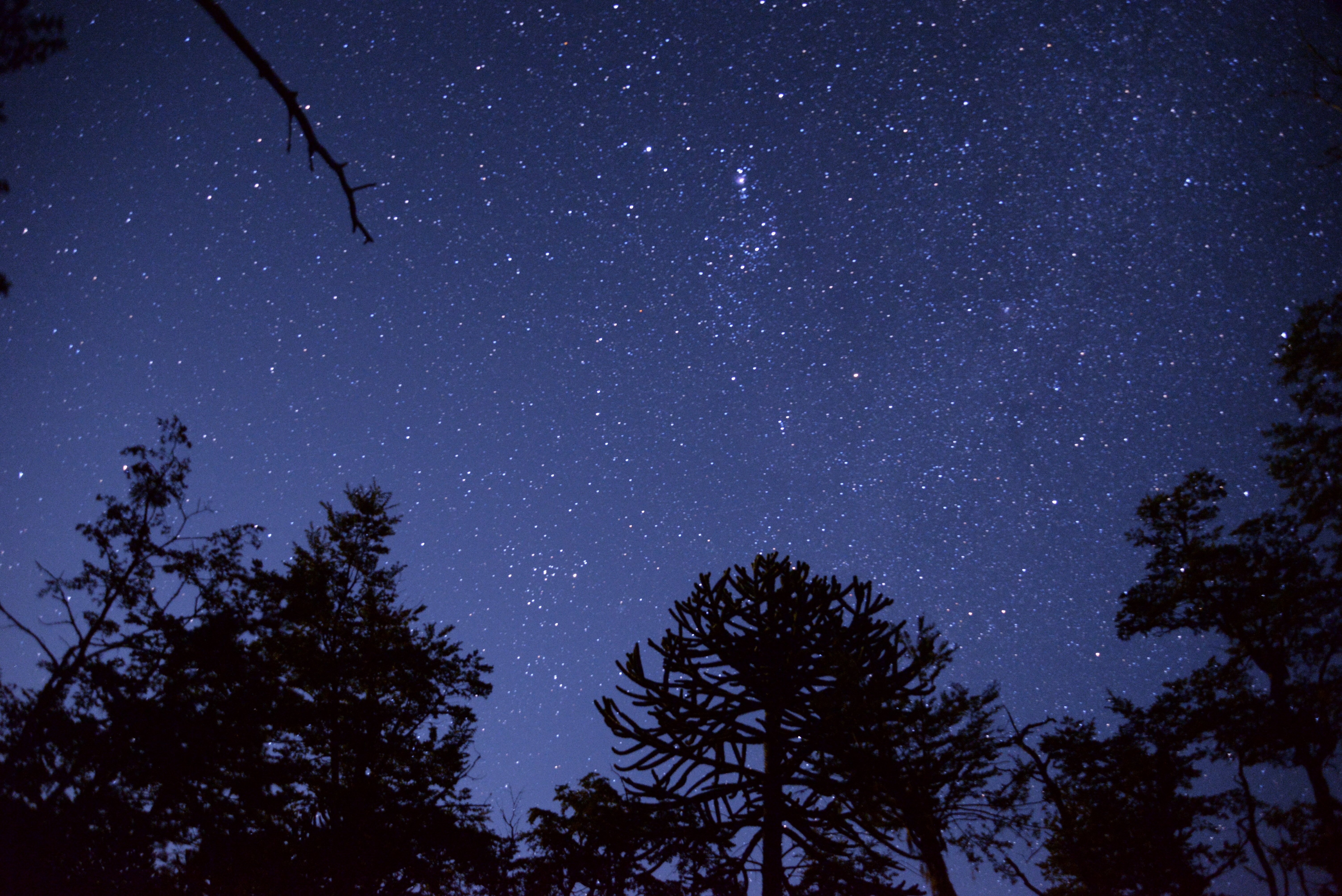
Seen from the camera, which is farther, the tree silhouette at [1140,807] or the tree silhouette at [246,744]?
the tree silhouette at [1140,807]

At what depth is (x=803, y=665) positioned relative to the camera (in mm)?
9781

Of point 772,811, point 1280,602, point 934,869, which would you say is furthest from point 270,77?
point 1280,602

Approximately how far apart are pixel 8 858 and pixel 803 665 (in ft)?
43.5

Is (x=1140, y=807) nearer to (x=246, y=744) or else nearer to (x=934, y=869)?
(x=934, y=869)

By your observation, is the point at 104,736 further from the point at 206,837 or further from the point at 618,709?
the point at 618,709

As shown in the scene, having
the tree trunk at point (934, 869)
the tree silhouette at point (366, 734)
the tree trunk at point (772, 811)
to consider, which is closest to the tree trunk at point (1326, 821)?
the tree trunk at point (934, 869)

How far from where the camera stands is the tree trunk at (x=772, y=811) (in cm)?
870

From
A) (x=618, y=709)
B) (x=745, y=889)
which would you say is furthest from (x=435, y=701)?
(x=745, y=889)

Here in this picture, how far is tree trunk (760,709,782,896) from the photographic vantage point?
8.70 meters

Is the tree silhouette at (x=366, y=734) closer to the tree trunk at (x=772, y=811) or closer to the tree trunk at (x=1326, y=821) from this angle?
the tree trunk at (x=772, y=811)

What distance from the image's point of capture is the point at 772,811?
895cm

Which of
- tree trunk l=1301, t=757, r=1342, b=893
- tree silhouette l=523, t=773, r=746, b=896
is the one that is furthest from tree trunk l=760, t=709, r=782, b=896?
tree trunk l=1301, t=757, r=1342, b=893

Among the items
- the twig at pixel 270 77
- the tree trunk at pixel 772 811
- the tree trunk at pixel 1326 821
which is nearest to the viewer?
the twig at pixel 270 77

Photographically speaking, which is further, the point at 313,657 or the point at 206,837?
the point at 313,657
